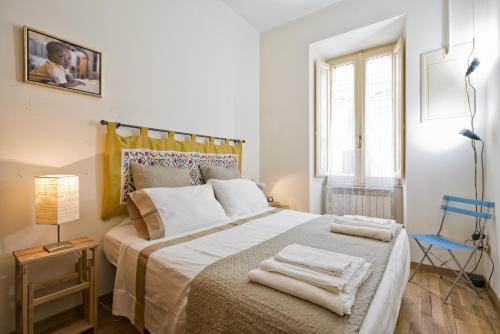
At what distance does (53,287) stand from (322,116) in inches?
132

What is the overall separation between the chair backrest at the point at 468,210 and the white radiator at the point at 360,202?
0.65 meters

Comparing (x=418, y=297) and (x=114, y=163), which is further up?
(x=114, y=163)

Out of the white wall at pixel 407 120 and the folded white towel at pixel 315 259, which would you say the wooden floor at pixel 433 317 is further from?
the folded white towel at pixel 315 259

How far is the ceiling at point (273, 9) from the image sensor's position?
9.73 feet

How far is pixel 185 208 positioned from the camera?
5.82 feet

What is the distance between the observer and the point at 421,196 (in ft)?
8.05

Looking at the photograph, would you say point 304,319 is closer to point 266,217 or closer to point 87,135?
point 266,217

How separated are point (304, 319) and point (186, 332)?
0.59 meters

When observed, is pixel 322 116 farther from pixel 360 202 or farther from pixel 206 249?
pixel 206 249

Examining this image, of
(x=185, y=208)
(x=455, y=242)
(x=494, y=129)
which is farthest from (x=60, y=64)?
(x=455, y=242)

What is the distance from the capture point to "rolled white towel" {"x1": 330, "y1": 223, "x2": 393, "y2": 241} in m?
1.56

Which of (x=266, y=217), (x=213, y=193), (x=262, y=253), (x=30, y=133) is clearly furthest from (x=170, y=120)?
(x=262, y=253)

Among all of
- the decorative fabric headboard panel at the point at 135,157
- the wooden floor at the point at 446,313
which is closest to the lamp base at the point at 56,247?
the decorative fabric headboard panel at the point at 135,157

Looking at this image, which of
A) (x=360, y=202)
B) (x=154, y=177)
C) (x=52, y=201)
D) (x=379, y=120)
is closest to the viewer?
(x=52, y=201)
